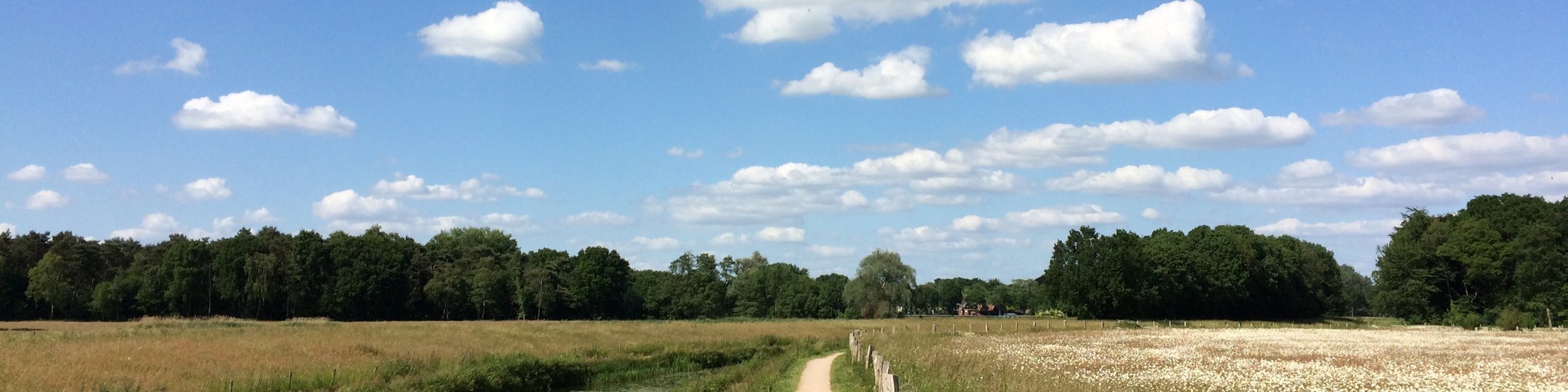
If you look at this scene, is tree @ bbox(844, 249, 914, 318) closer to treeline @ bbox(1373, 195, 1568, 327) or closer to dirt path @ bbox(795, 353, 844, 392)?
treeline @ bbox(1373, 195, 1568, 327)

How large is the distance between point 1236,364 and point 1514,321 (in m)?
55.7

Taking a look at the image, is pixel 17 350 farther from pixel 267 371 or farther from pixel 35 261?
pixel 35 261

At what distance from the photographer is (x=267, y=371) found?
29141 mm

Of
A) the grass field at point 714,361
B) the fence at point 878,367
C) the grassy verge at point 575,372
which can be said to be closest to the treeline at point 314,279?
the grass field at point 714,361

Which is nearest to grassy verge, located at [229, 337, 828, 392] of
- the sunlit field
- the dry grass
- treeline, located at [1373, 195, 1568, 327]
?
the dry grass

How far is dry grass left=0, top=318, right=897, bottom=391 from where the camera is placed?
2595 cm

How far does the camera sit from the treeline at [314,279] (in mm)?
91062

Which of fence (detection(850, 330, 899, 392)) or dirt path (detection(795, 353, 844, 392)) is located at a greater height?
fence (detection(850, 330, 899, 392))

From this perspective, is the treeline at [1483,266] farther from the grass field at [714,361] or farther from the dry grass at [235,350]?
the dry grass at [235,350]

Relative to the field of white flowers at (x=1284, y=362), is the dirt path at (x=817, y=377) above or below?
below

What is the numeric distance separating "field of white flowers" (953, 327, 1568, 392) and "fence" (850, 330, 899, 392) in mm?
3086

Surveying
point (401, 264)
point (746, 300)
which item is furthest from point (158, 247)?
point (746, 300)

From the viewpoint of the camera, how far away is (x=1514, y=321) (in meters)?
72.6

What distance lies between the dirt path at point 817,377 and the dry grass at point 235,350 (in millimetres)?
10936
